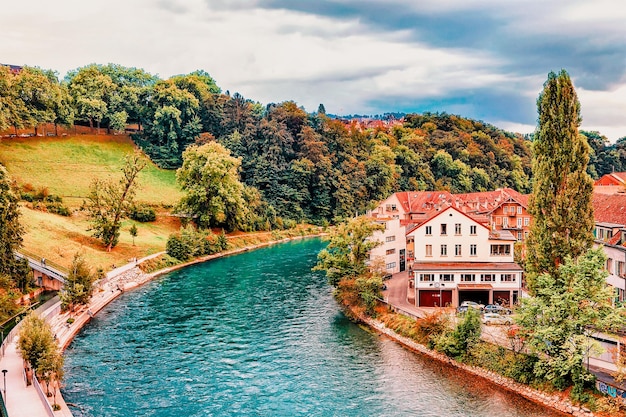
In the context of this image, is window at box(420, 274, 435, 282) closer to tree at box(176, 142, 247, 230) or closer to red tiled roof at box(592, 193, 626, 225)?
red tiled roof at box(592, 193, 626, 225)

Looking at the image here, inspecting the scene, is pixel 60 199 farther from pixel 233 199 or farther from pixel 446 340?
pixel 446 340

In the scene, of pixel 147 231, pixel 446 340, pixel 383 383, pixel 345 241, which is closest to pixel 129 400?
pixel 383 383

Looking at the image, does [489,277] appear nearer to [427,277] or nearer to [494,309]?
[494,309]

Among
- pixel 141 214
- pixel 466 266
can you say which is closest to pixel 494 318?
pixel 466 266

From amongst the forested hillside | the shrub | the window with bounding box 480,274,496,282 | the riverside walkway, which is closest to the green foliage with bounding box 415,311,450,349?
the window with bounding box 480,274,496,282

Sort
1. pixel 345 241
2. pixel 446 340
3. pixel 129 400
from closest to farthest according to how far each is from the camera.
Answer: pixel 129 400 → pixel 446 340 → pixel 345 241

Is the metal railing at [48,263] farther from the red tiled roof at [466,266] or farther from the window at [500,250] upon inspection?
the window at [500,250]

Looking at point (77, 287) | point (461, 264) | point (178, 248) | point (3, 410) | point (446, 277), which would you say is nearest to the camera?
point (3, 410)
